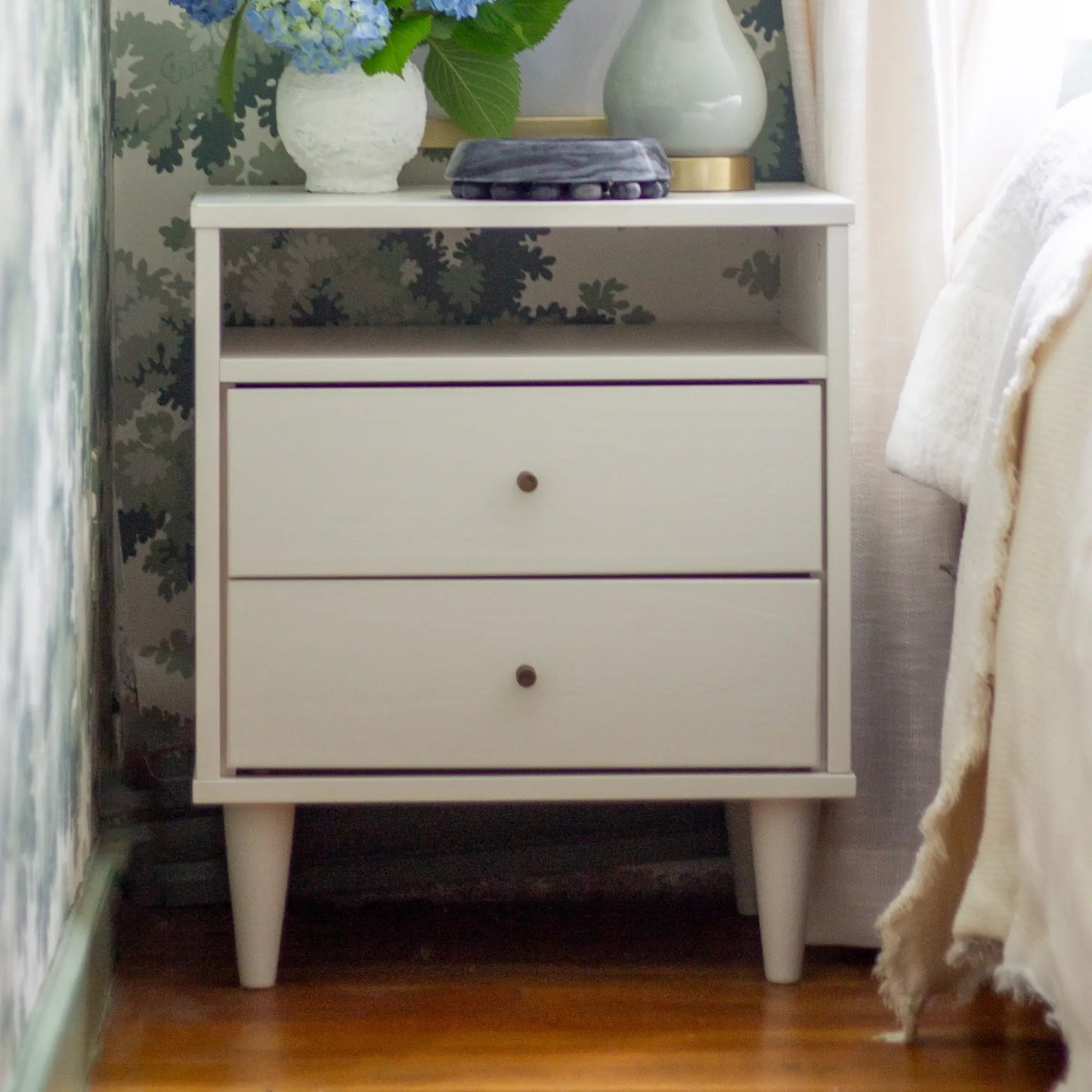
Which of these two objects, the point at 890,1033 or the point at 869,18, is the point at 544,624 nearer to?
the point at 890,1033

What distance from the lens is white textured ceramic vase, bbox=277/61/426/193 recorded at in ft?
4.58

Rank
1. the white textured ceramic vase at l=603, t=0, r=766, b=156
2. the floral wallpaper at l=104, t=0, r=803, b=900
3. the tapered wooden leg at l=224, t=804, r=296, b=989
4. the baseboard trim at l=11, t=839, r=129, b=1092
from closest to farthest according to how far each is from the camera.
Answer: the baseboard trim at l=11, t=839, r=129, b=1092, the tapered wooden leg at l=224, t=804, r=296, b=989, the white textured ceramic vase at l=603, t=0, r=766, b=156, the floral wallpaper at l=104, t=0, r=803, b=900

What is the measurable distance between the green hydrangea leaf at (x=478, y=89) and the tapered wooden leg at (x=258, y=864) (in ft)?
2.27

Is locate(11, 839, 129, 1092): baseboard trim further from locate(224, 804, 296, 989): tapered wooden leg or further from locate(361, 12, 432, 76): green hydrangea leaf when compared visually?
locate(361, 12, 432, 76): green hydrangea leaf

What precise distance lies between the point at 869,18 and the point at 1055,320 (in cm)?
58

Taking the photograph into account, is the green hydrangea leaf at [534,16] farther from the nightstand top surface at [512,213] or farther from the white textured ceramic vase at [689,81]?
the nightstand top surface at [512,213]

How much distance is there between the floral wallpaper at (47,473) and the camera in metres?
0.98

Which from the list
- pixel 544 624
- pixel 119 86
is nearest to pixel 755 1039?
pixel 544 624

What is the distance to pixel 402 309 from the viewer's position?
165 centimetres

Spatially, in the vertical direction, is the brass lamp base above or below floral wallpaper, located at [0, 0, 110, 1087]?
above

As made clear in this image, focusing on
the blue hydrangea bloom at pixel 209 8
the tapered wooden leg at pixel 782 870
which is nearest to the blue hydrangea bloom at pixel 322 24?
the blue hydrangea bloom at pixel 209 8

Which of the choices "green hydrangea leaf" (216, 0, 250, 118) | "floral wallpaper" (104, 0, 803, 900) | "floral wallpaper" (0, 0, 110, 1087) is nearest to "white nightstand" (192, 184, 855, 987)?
"floral wallpaper" (0, 0, 110, 1087)

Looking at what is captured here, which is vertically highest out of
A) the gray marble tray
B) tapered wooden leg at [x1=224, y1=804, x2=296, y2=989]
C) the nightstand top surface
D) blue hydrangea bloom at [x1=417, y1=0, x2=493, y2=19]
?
blue hydrangea bloom at [x1=417, y1=0, x2=493, y2=19]

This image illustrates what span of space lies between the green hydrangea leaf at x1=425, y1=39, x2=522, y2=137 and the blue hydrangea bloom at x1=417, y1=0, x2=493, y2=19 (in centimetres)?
13
